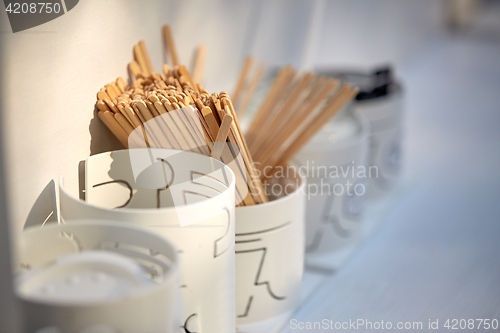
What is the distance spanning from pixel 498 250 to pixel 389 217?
5.7 inches

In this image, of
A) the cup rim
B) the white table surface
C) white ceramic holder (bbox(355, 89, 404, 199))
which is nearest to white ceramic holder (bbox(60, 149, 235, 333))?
the cup rim

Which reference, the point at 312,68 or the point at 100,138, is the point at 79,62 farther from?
the point at 312,68

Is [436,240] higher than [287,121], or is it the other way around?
[287,121]

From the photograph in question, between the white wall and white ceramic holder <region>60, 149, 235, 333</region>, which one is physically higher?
the white wall

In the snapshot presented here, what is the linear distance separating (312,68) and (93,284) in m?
0.69

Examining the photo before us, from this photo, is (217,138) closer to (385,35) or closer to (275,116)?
(275,116)

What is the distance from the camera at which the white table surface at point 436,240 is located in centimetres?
50

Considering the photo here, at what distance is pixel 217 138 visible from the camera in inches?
15.2

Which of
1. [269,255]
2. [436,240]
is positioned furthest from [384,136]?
[269,255]

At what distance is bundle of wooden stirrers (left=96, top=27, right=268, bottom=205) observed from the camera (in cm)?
38

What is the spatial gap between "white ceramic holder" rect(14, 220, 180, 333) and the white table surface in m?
0.23

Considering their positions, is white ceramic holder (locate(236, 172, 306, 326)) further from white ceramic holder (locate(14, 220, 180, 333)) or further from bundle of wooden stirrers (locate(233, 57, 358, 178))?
white ceramic holder (locate(14, 220, 180, 333))

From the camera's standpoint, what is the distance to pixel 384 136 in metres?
0.70

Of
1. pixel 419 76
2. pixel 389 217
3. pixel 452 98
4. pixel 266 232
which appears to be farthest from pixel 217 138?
pixel 419 76
